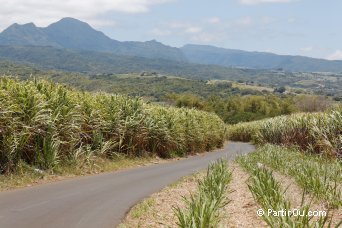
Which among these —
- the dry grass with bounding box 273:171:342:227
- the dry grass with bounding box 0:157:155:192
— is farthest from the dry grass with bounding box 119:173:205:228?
the dry grass with bounding box 0:157:155:192

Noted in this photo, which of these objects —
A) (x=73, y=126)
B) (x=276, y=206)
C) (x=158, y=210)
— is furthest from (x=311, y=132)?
(x=276, y=206)

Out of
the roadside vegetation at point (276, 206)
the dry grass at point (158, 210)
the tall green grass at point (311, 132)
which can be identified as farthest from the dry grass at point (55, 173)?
the tall green grass at point (311, 132)

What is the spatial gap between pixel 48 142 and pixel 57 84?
3057 mm

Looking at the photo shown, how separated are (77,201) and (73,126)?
5.05 m

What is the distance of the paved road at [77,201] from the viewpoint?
27.7ft

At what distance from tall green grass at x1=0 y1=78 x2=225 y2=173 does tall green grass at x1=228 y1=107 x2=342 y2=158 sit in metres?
6.67

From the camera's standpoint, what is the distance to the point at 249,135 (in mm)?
59812

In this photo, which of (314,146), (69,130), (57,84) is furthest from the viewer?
(314,146)

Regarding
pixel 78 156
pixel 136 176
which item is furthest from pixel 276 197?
pixel 78 156

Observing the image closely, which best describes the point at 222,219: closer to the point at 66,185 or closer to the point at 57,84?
the point at 66,185

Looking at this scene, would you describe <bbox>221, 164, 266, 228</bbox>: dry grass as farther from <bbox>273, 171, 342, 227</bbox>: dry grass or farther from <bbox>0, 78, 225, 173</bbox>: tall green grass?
<bbox>0, 78, 225, 173</bbox>: tall green grass

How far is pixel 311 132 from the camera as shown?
21250mm

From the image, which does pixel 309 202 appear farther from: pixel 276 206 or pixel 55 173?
pixel 55 173

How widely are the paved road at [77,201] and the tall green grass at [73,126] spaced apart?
56.0 inches
